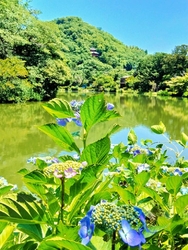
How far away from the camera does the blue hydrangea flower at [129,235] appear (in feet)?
1.10

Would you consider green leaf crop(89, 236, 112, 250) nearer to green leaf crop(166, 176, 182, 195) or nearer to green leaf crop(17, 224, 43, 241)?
green leaf crop(17, 224, 43, 241)

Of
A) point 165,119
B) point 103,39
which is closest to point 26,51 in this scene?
point 165,119

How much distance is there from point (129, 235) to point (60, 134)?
0.35 meters

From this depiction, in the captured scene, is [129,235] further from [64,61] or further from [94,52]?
[94,52]

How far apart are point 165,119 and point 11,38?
30.0 feet

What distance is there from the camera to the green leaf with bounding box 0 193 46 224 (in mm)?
407

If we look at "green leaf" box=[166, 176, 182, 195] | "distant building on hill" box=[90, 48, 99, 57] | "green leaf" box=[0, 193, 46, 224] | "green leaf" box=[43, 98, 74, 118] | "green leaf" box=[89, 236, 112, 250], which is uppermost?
"distant building on hill" box=[90, 48, 99, 57]

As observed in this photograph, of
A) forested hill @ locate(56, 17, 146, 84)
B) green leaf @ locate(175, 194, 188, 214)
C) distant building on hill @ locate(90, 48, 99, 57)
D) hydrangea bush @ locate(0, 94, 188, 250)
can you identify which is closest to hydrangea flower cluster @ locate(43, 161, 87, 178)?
hydrangea bush @ locate(0, 94, 188, 250)

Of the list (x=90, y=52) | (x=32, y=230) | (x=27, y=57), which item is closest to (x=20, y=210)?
(x=32, y=230)

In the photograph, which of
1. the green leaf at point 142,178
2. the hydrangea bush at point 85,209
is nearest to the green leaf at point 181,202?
the hydrangea bush at point 85,209

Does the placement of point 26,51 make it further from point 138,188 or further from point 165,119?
point 138,188

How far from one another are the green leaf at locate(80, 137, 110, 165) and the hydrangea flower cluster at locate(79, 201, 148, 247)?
0.19 m

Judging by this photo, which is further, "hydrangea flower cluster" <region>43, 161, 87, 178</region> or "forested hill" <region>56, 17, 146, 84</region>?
"forested hill" <region>56, 17, 146, 84</region>

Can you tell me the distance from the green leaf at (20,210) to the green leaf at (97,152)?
16 cm
